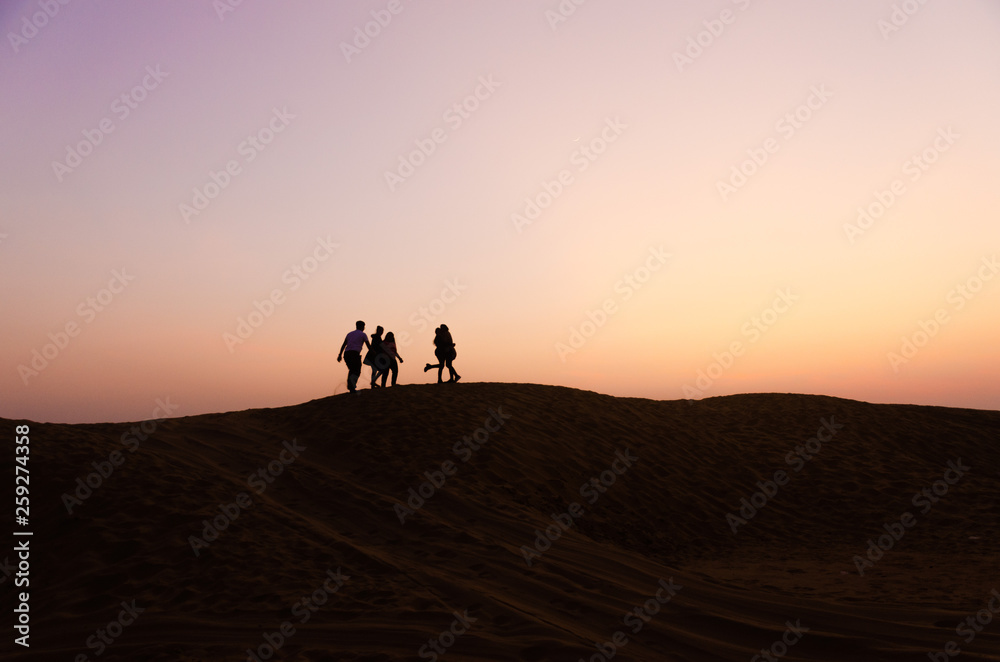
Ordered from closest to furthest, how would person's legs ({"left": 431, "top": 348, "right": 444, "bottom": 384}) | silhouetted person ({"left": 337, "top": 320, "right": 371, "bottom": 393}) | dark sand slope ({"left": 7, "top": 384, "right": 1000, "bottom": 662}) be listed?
1. dark sand slope ({"left": 7, "top": 384, "right": 1000, "bottom": 662})
2. silhouetted person ({"left": 337, "top": 320, "right": 371, "bottom": 393})
3. person's legs ({"left": 431, "top": 348, "right": 444, "bottom": 384})

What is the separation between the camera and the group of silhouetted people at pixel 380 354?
52.1ft

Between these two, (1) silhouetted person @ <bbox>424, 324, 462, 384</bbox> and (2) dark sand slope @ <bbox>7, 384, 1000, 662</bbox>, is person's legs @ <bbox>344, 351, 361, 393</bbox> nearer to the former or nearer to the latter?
(2) dark sand slope @ <bbox>7, 384, 1000, 662</bbox>

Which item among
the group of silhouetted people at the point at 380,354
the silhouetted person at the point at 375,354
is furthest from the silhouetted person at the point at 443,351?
the silhouetted person at the point at 375,354

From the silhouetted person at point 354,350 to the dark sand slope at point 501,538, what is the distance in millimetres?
707

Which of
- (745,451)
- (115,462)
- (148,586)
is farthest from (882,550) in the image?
(115,462)

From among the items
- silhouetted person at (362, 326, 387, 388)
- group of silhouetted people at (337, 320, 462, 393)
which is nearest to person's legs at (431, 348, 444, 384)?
group of silhouetted people at (337, 320, 462, 393)

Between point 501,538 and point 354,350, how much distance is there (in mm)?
8294

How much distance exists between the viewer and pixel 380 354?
1648cm

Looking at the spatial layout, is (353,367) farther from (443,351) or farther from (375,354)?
(443,351)

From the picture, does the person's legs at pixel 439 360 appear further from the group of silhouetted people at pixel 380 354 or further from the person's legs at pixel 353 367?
the person's legs at pixel 353 367

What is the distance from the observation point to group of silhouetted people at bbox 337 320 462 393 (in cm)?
1589

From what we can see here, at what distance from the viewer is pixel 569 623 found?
6172mm

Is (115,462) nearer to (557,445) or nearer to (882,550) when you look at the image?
(557,445)

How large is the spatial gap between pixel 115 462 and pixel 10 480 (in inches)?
54.8
